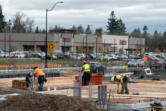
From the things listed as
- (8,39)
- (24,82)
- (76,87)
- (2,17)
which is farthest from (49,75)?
(2,17)

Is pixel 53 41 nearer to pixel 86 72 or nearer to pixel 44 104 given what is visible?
pixel 86 72

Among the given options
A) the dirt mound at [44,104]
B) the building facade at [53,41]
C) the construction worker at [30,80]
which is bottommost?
the construction worker at [30,80]

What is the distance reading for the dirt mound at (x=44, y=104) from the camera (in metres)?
10.8

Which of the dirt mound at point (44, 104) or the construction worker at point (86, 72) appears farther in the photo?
the construction worker at point (86, 72)

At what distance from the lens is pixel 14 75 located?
105 ft

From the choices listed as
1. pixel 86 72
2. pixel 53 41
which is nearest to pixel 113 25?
pixel 53 41

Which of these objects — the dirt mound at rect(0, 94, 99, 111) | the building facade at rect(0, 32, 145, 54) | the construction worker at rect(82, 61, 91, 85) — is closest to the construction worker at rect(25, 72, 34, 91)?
the construction worker at rect(82, 61, 91, 85)

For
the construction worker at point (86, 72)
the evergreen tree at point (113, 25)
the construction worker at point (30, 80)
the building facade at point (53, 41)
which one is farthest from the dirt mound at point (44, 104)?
the evergreen tree at point (113, 25)

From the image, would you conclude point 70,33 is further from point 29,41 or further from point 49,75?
point 49,75

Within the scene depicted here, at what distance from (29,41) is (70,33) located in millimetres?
13492

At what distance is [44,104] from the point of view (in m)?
11.0

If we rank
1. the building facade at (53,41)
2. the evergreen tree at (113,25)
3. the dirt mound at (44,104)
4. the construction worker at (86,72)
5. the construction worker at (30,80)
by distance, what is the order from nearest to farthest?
the dirt mound at (44,104)
the construction worker at (30,80)
the construction worker at (86,72)
the building facade at (53,41)
the evergreen tree at (113,25)

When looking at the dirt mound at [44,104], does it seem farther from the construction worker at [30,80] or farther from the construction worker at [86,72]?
the construction worker at [86,72]

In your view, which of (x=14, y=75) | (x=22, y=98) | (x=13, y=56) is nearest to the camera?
(x=22, y=98)
